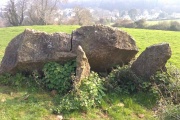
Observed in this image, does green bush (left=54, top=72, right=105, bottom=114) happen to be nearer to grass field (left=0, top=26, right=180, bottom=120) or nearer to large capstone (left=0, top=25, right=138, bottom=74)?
grass field (left=0, top=26, right=180, bottom=120)

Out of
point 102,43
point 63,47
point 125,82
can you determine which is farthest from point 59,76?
point 125,82

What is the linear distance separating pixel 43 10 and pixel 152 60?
55.6 m

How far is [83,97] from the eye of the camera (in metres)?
7.88

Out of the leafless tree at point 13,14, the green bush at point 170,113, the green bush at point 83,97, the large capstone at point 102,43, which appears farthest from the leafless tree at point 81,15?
the green bush at point 170,113

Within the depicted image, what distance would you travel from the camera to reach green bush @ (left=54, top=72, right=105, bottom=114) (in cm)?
770

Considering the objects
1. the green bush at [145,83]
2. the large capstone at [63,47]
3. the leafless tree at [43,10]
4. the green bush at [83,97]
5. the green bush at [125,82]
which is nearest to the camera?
the green bush at [83,97]

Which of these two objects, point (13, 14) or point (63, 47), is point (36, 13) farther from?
point (63, 47)

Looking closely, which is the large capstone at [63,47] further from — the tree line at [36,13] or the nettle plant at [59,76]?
the tree line at [36,13]

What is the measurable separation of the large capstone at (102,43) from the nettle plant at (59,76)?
753mm

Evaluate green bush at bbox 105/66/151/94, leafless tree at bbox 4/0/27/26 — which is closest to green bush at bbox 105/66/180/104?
green bush at bbox 105/66/151/94

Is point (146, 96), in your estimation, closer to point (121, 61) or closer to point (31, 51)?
point (121, 61)

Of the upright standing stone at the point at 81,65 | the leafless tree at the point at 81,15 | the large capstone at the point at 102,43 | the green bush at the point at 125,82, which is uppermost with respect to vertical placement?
the leafless tree at the point at 81,15

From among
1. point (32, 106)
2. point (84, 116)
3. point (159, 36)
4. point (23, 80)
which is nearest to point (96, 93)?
point (84, 116)

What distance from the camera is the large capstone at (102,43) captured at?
928 cm
